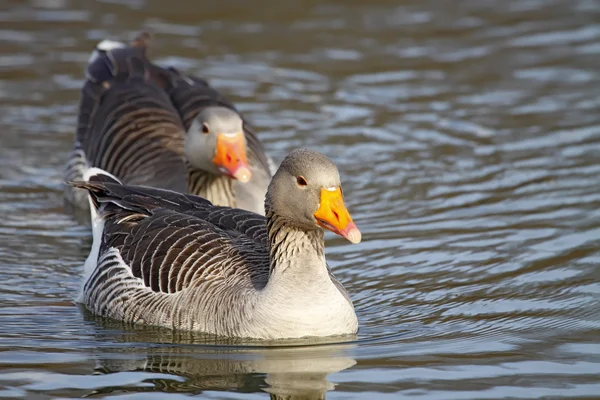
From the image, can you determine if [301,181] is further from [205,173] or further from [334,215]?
[205,173]

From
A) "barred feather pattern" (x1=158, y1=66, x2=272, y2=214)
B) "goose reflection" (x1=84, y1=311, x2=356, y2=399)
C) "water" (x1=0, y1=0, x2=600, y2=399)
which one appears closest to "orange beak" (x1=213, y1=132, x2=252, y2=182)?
"barred feather pattern" (x1=158, y1=66, x2=272, y2=214)

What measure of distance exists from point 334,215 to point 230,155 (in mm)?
3622

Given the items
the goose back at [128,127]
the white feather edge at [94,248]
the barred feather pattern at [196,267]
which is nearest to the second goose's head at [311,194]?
the barred feather pattern at [196,267]

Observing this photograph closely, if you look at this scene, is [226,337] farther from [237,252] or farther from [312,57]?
[312,57]

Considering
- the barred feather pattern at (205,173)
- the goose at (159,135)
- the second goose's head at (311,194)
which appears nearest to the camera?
the second goose's head at (311,194)

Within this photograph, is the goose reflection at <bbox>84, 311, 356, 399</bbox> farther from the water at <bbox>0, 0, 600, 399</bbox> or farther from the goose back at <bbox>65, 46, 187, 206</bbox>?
the goose back at <bbox>65, 46, 187, 206</bbox>

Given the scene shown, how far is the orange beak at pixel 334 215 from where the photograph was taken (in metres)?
8.61

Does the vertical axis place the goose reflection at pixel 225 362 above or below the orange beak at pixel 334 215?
below

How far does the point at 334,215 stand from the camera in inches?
343

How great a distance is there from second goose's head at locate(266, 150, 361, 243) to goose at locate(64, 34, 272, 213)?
2876 millimetres

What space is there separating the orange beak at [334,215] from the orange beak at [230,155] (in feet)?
10.6

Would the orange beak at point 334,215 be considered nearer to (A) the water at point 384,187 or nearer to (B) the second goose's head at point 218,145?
(A) the water at point 384,187

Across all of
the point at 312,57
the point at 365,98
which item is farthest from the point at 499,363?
the point at 312,57

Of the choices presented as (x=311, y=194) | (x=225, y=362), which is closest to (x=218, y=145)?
(x=311, y=194)
